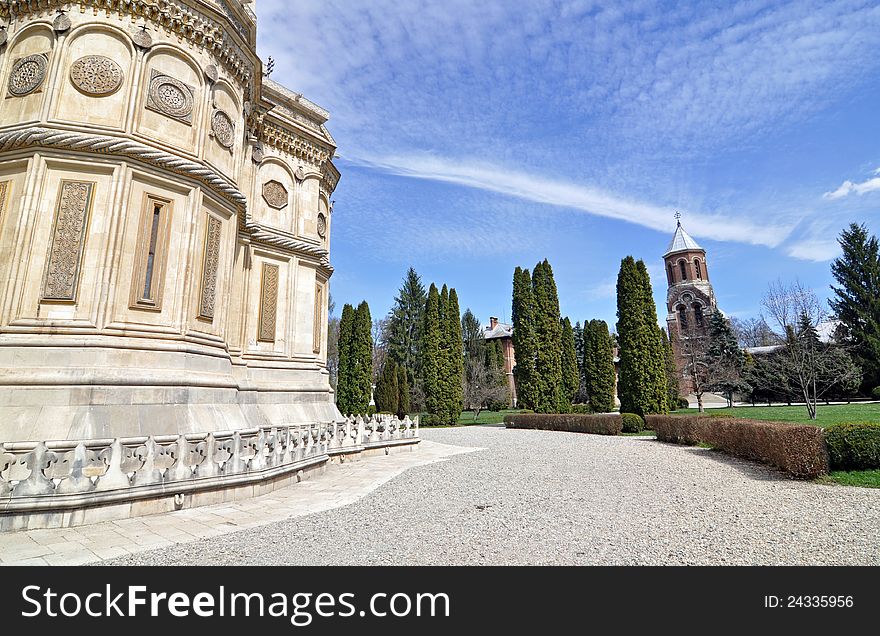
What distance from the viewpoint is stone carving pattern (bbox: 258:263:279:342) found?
14.1 metres

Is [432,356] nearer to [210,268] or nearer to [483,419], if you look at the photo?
[483,419]

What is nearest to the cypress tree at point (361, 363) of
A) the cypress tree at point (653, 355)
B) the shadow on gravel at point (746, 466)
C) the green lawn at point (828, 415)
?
the cypress tree at point (653, 355)

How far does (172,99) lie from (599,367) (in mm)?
33019

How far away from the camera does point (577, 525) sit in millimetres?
5512

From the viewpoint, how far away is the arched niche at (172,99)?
9.61 metres

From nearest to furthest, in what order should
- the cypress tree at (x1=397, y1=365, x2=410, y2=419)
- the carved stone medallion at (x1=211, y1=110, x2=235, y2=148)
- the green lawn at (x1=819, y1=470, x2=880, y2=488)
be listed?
the green lawn at (x1=819, y1=470, x2=880, y2=488) → the carved stone medallion at (x1=211, y1=110, x2=235, y2=148) → the cypress tree at (x1=397, y1=365, x2=410, y2=419)

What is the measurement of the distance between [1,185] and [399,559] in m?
10.8

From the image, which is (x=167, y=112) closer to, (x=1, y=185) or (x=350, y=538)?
(x=1, y=185)

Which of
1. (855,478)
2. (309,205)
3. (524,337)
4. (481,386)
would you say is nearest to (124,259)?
(309,205)

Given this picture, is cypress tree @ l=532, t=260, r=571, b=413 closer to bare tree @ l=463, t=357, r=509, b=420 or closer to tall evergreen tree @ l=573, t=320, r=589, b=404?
bare tree @ l=463, t=357, r=509, b=420

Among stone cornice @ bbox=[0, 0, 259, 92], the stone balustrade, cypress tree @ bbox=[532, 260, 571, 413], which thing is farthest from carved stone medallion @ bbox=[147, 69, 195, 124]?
cypress tree @ bbox=[532, 260, 571, 413]

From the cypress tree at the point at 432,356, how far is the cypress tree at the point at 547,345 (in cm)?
803
